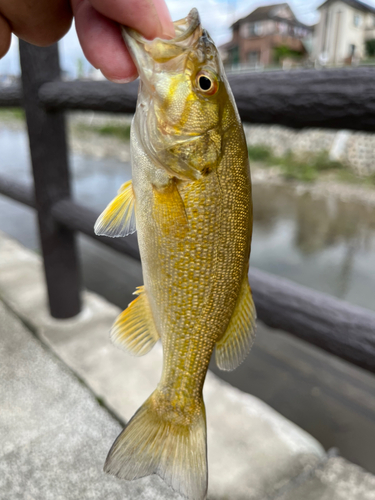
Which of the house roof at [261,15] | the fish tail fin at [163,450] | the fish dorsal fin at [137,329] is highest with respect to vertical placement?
the house roof at [261,15]

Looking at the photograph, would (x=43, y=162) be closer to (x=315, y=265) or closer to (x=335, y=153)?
(x=315, y=265)

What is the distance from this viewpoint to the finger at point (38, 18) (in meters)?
0.86

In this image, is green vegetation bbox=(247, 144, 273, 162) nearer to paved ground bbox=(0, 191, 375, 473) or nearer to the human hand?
paved ground bbox=(0, 191, 375, 473)

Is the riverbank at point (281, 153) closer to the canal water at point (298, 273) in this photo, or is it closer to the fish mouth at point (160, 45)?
the canal water at point (298, 273)

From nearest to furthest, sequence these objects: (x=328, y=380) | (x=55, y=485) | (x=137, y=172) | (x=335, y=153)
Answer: (x=137, y=172), (x=55, y=485), (x=328, y=380), (x=335, y=153)

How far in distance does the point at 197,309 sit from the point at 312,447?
127 cm

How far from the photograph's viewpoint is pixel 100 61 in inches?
28.9

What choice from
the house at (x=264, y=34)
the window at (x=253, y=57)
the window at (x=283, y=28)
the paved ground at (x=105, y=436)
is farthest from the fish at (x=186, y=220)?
the window at (x=283, y=28)

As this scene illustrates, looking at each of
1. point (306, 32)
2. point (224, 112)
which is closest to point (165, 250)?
point (224, 112)

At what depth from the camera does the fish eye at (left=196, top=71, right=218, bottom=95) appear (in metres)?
0.72

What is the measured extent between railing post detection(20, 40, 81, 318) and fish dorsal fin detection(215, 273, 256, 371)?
1883mm

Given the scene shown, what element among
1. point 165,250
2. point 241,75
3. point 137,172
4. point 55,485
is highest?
point 241,75

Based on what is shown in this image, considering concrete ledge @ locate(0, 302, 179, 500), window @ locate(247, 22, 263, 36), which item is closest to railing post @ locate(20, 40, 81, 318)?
concrete ledge @ locate(0, 302, 179, 500)

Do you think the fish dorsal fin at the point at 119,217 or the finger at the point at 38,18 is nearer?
the fish dorsal fin at the point at 119,217
